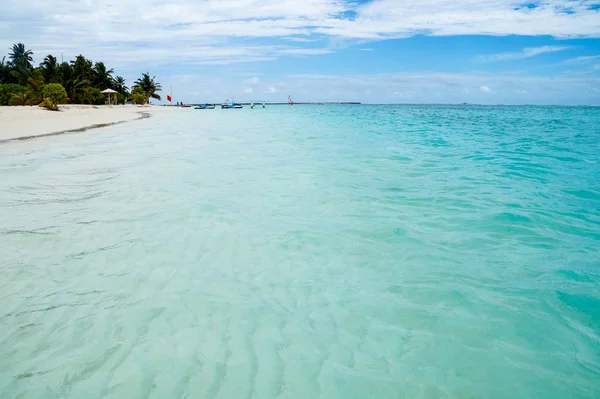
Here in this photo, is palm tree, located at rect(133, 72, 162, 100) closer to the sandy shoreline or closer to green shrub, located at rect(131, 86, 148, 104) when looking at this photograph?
green shrub, located at rect(131, 86, 148, 104)

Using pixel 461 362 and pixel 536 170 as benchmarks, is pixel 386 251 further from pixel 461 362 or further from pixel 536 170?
pixel 536 170

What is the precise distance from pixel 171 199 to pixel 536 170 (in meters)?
10.9

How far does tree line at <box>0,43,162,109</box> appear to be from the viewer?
4040 cm

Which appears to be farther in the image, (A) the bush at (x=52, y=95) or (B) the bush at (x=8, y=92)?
(B) the bush at (x=8, y=92)

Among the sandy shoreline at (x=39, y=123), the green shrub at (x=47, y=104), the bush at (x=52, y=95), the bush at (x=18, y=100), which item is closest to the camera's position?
the sandy shoreline at (x=39, y=123)

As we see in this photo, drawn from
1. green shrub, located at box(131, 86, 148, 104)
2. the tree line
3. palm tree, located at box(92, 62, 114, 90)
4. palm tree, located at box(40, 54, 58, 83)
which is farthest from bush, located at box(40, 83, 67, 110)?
green shrub, located at box(131, 86, 148, 104)

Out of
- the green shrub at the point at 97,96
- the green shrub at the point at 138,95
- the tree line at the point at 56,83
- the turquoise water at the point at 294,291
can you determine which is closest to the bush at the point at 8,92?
the tree line at the point at 56,83

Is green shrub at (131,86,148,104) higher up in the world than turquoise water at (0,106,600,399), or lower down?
higher up

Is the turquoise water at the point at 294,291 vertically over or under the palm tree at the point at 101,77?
under

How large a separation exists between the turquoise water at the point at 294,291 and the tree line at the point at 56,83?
40.0m

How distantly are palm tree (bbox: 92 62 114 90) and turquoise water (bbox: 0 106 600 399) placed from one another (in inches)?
2363

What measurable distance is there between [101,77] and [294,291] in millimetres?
67653

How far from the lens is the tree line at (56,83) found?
4040 centimetres

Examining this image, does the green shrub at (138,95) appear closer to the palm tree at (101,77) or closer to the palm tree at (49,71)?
the palm tree at (101,77)
